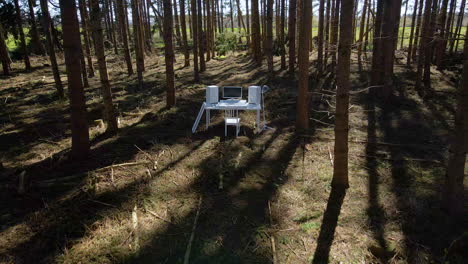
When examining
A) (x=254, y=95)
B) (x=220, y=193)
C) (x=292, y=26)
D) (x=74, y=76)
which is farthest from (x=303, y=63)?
(x=292, y=26)

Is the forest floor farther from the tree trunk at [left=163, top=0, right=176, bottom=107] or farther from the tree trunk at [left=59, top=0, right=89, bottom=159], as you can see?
the tree trunk at [left=163, top=0, right=176, bottom=107]

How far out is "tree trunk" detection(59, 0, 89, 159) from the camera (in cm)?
552

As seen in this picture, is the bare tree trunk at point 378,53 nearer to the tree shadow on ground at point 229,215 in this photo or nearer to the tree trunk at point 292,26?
the tree trunk at point 292,26

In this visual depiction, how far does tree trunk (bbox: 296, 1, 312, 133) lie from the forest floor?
42 centimetres

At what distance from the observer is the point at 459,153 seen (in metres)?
4.31

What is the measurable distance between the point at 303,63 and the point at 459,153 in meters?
4.01

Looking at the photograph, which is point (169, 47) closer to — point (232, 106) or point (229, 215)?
point (232, 106)

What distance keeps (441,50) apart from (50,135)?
56.4 feet

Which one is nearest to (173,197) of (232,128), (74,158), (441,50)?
(74,158)

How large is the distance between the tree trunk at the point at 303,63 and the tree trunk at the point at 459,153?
11.5 ft

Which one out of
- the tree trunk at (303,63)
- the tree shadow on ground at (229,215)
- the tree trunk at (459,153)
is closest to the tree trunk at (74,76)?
the tree shadow on ground at (229,215)

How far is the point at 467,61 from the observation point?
13.2ft

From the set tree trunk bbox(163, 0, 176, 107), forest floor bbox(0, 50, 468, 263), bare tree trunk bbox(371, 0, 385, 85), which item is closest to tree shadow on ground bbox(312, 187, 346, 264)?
forest floor bbox(0, 50, 468, 263)

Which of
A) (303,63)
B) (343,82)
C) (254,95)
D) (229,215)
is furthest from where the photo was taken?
(254,95)
